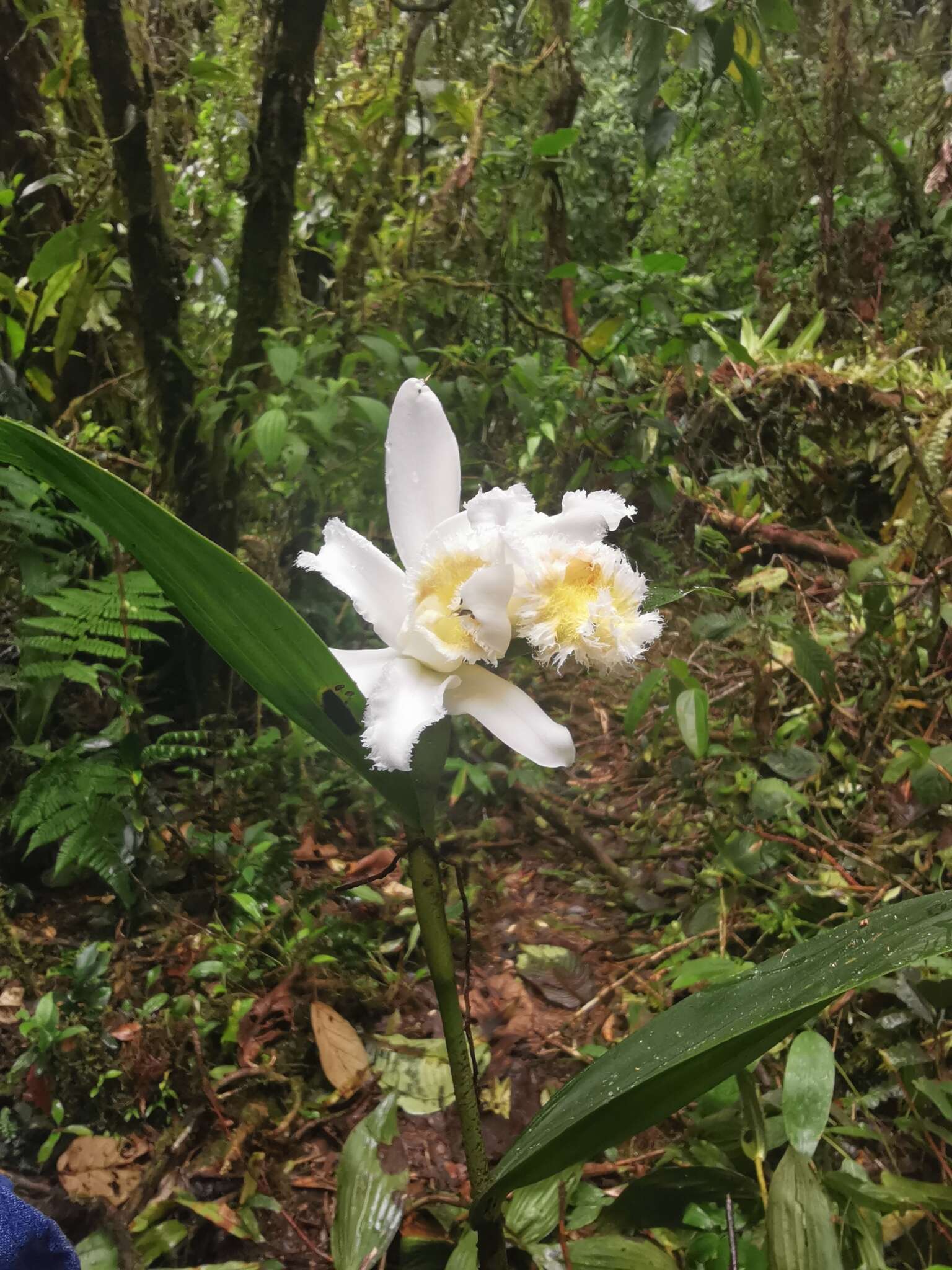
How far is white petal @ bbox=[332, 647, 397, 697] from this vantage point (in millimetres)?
451

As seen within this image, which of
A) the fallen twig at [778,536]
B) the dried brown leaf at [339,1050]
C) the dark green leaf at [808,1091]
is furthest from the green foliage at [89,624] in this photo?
the fallen twig at [778,536]

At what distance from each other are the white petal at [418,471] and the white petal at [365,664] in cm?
6

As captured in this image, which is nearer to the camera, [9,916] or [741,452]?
[9,916]

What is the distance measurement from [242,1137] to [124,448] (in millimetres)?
1133

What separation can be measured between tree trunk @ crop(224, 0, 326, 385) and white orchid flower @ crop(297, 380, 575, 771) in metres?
0.91

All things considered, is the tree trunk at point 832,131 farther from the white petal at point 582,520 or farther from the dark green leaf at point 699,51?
the white petal at point 582,520

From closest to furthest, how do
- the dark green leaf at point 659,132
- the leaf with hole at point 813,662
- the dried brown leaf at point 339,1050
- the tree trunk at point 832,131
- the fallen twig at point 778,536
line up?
the dried brown leaf at point 339,1050 < the leaf with hole at point 813,662 < the dark green leaf at point 659,132 < the fallen twig at point 778,536 < the tree trunk at point 832,131

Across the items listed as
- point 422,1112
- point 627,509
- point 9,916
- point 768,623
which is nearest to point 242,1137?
point 422,1112

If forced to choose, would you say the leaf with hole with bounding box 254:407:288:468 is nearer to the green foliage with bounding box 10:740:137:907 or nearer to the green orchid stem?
the green foliage with bounding box 10:740:137:907

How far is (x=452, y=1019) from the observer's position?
0.51m

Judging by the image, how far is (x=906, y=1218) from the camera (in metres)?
0.70

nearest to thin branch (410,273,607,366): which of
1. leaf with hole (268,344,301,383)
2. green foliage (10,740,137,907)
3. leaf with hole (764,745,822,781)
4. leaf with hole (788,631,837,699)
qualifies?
leaf with hole (268,344,301,383)

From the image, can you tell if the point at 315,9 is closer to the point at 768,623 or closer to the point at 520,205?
the point at 520,205

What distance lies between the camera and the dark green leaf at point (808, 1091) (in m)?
0.55
